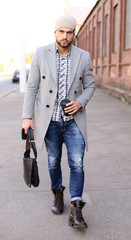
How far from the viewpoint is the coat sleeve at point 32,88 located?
10.9ft

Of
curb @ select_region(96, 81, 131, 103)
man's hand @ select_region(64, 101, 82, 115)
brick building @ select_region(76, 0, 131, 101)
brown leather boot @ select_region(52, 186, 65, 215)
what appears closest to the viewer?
man's hand @ select_region(64, 101, 82, 115)

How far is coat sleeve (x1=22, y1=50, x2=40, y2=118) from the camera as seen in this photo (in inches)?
130

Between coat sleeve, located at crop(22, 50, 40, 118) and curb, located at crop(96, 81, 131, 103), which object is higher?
coat sleeve, located at crop(22, 50, 40, 118)

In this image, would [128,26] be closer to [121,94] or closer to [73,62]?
[121,94]

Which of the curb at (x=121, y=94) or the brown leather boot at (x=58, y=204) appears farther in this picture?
the curb at (x=121, y=94)

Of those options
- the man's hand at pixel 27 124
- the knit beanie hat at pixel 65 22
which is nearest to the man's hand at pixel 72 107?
the man's hand at pixel 27 124

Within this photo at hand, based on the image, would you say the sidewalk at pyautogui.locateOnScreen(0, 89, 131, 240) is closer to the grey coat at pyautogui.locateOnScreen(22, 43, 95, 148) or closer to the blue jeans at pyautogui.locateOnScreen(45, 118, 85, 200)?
the blue jeans at pyautogui.locateOnScreen(45, 118, 85, 200)

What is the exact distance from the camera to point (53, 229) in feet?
10.5

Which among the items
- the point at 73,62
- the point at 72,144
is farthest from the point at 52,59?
the point at 72,144

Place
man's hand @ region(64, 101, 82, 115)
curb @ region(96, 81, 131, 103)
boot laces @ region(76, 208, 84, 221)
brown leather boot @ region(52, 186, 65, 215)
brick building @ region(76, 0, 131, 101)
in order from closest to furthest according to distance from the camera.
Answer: man's hand @ region(64, 101, 82, 115), boot laces @ region(76, 208, 84, 221), brown leather boot @ region(52, 186, 65, 215), curb @ region(96, 81, 131, 103), brick building @ region(76, 0, 131, 101)

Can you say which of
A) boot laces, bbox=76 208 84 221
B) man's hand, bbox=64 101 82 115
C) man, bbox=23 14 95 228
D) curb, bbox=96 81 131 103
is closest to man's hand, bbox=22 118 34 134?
man, bbox=23 14 95 228

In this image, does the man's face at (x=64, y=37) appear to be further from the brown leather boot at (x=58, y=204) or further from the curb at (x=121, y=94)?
the curb at (x=121, y=94)

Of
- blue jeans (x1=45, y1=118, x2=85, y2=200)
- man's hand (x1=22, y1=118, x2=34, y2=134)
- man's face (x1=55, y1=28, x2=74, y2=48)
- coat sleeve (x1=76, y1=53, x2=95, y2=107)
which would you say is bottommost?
blue jeans (x1=45, y1=118, x2=85, y2=200)

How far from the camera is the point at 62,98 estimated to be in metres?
3.29
